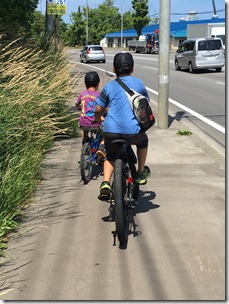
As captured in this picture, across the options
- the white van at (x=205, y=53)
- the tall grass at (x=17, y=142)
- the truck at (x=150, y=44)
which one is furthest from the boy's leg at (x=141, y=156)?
the truck at (x=150, y=44)

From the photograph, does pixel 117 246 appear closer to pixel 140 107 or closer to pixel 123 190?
pixel 123 190

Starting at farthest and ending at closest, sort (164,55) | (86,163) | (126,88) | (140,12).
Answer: (140,12), (164,55), (86,163), (126,88)

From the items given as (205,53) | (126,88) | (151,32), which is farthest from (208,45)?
(151,32)

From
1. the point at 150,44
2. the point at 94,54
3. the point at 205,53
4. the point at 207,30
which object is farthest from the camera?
the point at 150,44

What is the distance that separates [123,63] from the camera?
172 inches

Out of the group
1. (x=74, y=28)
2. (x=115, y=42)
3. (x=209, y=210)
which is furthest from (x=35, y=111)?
(x=115, y=42)

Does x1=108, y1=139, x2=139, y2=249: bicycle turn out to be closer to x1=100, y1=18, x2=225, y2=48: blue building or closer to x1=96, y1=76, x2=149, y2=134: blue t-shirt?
x1=96, y1=76, x2=149, y2=134: blue t-shirt

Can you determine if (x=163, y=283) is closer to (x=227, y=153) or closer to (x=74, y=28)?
(x=227, y=153)

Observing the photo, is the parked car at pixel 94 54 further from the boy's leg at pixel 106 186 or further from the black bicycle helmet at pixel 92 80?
the boy's leg at pixel 106 186

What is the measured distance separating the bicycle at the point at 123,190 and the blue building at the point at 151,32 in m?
59.7

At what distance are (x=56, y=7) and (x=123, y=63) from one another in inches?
532

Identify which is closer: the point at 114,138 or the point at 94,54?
the point at 114,138

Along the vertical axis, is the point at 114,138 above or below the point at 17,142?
above

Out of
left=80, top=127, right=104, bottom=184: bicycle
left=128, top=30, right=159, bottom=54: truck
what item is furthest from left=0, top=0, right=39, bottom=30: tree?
left=128, top=30, right=159, bottom=54: truck
